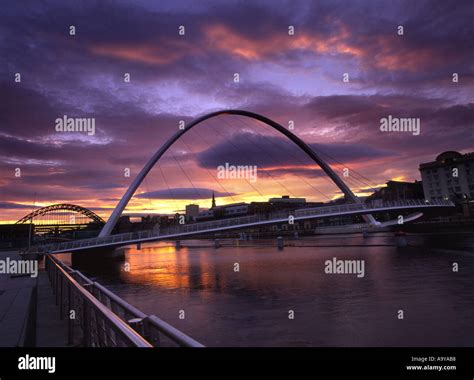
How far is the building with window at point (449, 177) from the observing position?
91688 millimetres

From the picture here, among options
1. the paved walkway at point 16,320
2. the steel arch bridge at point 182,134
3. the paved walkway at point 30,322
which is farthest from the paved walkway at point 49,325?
the steel arch bridge at point 182,134

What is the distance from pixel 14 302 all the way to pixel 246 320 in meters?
6.93

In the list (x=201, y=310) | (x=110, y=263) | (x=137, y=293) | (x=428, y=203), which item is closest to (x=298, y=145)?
(x=428, y=203)

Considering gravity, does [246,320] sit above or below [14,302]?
below

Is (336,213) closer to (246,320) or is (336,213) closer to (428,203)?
(428,203)

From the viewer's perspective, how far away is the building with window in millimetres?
91688

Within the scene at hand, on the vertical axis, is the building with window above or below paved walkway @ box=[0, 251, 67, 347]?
above

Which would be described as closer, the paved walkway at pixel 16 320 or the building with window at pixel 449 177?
the paved walkway at pixel 16 320

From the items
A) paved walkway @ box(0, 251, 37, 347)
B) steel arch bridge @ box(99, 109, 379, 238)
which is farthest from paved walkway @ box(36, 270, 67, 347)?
steel arch bridge @ box(99, 109, 379, 238)

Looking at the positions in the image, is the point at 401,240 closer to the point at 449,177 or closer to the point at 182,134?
the point at 182,134

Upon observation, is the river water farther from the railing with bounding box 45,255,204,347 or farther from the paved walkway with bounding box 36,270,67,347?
the railing with bounding box 45,255,204,347

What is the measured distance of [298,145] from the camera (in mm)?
69000

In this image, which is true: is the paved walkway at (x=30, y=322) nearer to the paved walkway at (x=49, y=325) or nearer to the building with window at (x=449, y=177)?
the paved walkway at (x=49, y=325)
